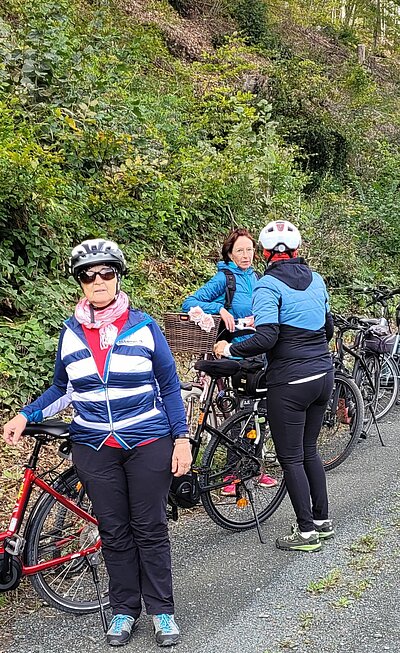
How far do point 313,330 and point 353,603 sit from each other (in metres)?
1.62

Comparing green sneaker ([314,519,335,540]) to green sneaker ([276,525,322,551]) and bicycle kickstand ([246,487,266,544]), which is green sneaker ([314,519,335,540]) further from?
bicycle kickstand ([246,487,266,544])

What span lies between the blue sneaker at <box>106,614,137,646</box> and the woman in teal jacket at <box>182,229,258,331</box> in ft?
8.07

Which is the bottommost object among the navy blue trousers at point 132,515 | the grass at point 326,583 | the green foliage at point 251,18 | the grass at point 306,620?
the grass at point 326,583

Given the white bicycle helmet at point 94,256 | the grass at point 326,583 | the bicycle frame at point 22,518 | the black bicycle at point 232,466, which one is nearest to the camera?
the white bicycle helmet at point 94,256

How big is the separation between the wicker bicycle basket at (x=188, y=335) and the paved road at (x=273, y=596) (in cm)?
122

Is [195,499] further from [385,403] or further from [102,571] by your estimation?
[385,403]

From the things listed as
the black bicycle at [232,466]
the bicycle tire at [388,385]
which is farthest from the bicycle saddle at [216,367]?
the bicycle tire at [388,385]

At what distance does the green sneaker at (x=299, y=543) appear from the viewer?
4.55 meters

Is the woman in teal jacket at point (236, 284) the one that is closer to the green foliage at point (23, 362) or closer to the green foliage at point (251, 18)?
the green foliage at point (23, 362)

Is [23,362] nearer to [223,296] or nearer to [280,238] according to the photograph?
[223,296]

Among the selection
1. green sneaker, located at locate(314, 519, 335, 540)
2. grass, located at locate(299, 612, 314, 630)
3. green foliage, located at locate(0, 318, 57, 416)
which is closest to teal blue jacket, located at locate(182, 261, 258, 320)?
green foliage, located at locate(0, 318, 57, 416)

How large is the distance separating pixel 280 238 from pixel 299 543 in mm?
1989

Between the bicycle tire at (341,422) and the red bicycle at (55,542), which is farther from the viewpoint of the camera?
the bicycle tire at (341,422)

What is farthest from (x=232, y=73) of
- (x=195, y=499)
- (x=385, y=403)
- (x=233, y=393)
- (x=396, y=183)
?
(x=195, y=499)
